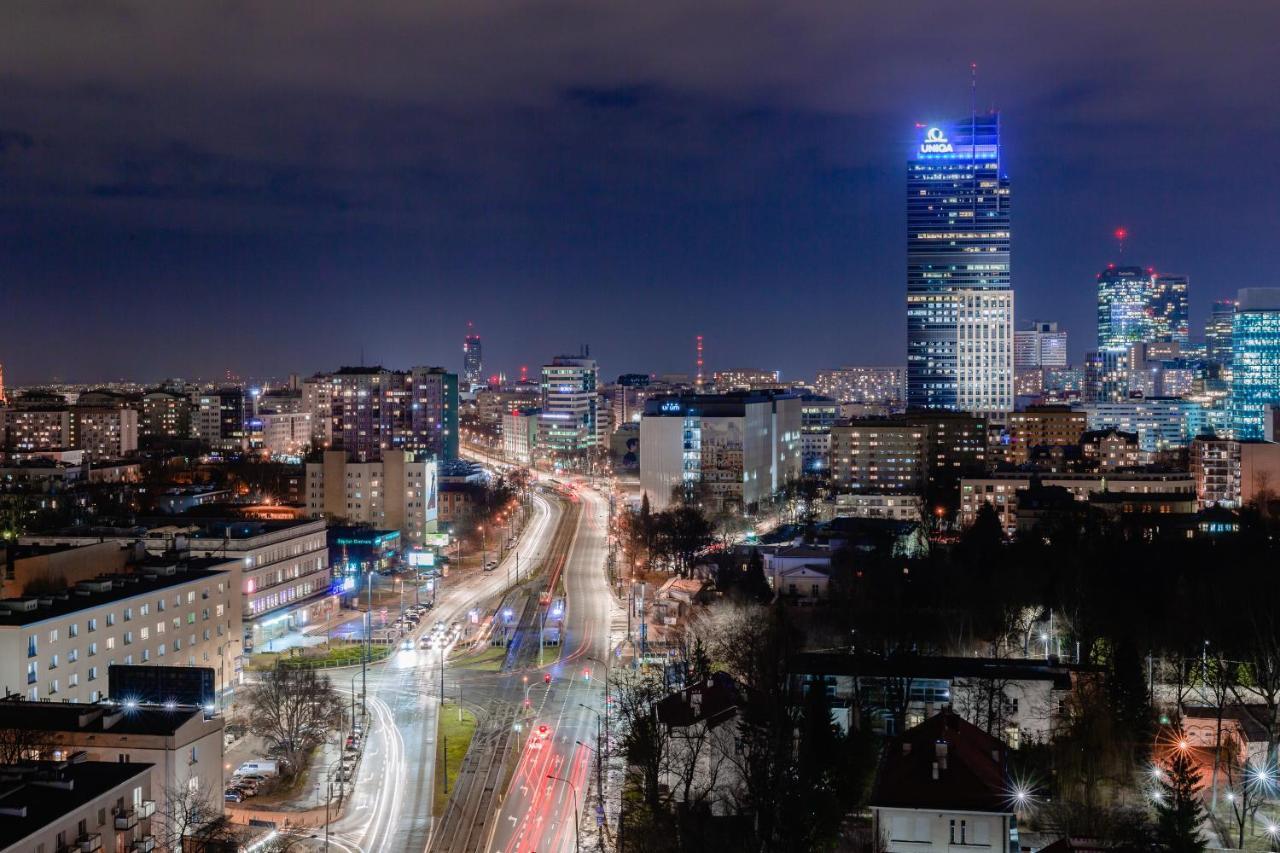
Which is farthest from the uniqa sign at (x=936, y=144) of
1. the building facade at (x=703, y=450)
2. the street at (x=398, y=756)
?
the street at (x=398, y=756)

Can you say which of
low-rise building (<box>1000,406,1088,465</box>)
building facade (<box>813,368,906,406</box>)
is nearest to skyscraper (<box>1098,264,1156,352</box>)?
building facade (<box>813,368,906,406</box>)

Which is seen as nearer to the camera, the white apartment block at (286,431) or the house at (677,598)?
the house at (677,598)

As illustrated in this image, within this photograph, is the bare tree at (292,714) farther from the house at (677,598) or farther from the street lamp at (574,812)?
the house at (677,598)

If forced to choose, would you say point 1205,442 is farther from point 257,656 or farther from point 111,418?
point 111,418

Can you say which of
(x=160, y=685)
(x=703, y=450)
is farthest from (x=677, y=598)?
(x=703, y=450)

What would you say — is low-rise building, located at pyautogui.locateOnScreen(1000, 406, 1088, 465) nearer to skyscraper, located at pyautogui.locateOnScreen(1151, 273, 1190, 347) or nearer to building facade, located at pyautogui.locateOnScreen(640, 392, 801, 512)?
building facade, located at pyautogui.locateOnScreen(640, 392, 801, 512)

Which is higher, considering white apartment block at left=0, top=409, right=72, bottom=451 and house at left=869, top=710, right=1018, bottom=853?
white apartment block at left=0, top=409, right=72, bottom=451

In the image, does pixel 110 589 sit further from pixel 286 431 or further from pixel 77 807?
pixel 286 431
